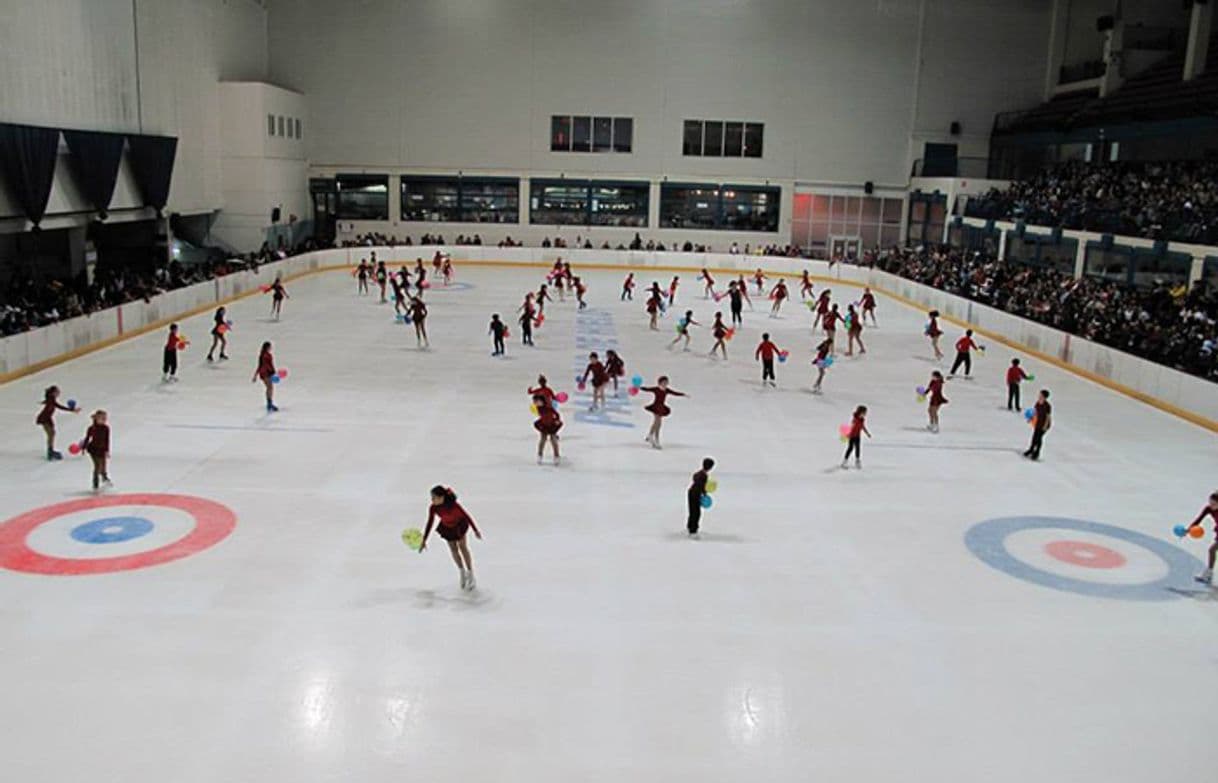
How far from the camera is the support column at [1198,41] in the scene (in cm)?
4228

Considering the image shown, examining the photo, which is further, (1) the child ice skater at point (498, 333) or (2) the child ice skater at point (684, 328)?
(2) the child ice skater at point (684, 328)

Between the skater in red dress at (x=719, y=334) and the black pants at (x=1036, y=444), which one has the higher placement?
the skater in red dress at (x=719, y=334)

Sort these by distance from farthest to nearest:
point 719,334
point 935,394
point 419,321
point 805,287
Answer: point 805,287 → point 419,321 → point 719,334 → point 935,394

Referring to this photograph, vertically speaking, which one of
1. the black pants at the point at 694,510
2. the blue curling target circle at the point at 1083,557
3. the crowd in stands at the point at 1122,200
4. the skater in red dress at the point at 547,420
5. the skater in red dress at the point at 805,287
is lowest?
the blue curling target circle at the point at 1083,557

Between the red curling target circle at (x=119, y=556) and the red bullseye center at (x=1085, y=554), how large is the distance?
36.1 ft

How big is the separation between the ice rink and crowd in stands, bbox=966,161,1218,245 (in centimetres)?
1546

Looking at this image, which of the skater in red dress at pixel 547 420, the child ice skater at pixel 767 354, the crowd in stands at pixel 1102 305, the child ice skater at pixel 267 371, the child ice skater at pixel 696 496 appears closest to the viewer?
the child ice skater at pixel 696 496

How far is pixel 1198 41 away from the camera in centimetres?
4247

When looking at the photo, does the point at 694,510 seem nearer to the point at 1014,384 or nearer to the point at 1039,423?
the point at 1039,423

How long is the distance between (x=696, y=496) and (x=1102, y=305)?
2356 centimetres

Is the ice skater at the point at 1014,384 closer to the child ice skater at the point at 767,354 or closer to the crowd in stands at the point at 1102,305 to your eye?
the crowd in stands at the point at 1102,305

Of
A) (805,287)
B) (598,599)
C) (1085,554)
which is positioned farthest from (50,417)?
(805,287)

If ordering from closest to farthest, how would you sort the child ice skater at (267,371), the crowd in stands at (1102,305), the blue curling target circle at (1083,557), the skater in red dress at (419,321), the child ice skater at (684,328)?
the blue curling target circle at (1083,557) → the child ice skater at (267,371) → the crowd in stands at (1102,305) → the skater in red dress at (419,321) → the child ice skater at (684,328)

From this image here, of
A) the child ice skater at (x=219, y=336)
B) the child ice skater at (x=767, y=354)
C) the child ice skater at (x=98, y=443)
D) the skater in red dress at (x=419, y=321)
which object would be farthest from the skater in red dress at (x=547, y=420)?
the child ice skater at (x=219, y=336)
